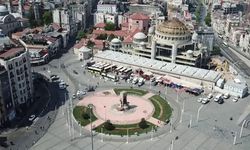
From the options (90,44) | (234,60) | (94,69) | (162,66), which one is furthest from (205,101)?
(90,44)

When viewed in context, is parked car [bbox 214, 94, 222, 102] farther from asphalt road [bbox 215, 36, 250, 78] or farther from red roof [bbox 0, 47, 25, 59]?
red roof [bbox 0, 47, 25, 59]

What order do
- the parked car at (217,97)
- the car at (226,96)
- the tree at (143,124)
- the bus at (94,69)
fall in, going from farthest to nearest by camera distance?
1. the bus at (94,69)
2. the car at (226,96)
3. the parked car at (217,97)
4. the tree at (143,124)

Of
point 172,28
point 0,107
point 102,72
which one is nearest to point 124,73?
point 102,72

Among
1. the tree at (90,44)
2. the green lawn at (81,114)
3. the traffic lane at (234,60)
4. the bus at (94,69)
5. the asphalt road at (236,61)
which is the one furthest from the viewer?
the tree at (90,44)

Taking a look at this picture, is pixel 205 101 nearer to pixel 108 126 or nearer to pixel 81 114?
pixel 108 126

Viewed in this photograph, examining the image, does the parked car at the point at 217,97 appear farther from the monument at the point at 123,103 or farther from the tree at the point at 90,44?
the tree at the point at 90,44

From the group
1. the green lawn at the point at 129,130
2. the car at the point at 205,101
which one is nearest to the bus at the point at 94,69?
the green lawn at the point at 129,130

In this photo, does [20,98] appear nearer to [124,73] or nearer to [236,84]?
[124,73]
